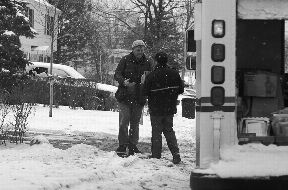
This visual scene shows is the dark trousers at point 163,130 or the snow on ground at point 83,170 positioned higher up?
the dark trousers at point 163,130

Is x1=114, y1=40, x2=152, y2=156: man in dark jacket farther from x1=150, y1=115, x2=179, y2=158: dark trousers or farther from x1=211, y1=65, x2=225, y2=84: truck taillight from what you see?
x1=211, y1=65, x2=225, y2=84: truck taillight

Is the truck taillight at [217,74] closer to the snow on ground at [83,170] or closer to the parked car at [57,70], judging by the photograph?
the snow on ground at [83,170]

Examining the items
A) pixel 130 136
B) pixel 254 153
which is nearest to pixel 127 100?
pixel 130 136

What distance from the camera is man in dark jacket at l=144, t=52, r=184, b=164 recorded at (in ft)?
30.4

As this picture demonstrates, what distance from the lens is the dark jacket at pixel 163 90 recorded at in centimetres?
926

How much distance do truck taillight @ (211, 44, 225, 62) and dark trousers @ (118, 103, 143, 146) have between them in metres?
4.75

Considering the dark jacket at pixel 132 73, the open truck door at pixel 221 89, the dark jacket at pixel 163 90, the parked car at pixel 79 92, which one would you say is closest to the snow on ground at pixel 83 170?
the dark jacket at pixel 163 90

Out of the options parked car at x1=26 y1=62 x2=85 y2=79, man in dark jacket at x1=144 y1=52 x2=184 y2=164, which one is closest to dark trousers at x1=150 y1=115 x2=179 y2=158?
man in dark jacket at x1=144 y1=52 x2=184 y2=164

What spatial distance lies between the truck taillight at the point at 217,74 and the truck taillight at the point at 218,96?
0.19 feet

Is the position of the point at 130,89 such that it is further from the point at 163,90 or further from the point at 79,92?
the point at 79,92

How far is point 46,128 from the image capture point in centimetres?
1417

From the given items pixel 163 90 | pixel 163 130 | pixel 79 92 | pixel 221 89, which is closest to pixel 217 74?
pixel 221 89

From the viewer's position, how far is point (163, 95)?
9.27 meters

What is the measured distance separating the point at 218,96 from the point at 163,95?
12.5ft
